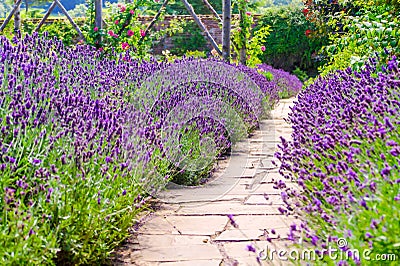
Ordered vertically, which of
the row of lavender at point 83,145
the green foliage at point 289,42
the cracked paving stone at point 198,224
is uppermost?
the row of lavender at point 83,145

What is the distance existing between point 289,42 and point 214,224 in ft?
44.1

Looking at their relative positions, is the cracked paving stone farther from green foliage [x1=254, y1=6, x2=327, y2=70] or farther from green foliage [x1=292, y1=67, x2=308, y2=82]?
green foliage [x1=254, y1=6, x2=327, y2=70]

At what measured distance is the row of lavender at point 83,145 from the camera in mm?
2043

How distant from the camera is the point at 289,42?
1585cm

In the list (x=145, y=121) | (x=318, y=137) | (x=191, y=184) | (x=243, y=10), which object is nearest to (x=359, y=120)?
(x=318, y=137)

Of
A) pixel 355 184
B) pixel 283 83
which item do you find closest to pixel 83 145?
pixel 355 184

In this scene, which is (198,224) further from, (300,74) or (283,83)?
(300,74)

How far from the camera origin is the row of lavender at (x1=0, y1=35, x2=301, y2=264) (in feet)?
6.70

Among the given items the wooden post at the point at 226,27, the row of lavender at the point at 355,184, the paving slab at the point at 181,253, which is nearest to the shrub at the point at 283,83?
the wooden post at the point at 226,27

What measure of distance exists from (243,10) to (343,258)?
27.4 ft

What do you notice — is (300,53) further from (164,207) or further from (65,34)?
(164,207)

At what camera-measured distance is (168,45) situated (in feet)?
50.1

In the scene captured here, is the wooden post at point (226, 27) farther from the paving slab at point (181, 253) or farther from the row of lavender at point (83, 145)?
the paving slab at point (181, 253)

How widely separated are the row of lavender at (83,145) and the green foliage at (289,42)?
11083 millimetres
